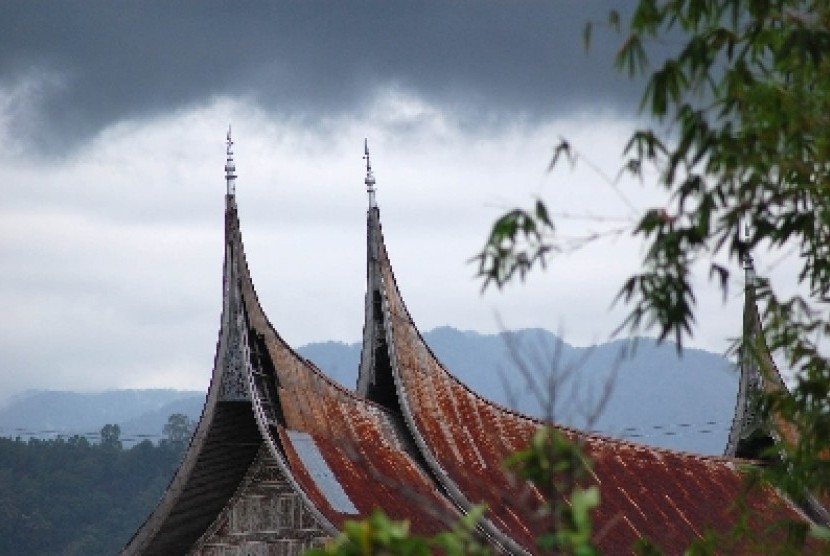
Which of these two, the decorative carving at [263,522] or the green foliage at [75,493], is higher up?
the green foliage at [75,493]

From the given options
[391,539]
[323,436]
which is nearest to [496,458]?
[323,436]

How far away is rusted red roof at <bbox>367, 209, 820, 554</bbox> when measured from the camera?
59.4ft

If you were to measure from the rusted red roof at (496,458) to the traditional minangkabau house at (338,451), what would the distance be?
0.02 m

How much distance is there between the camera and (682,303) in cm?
908

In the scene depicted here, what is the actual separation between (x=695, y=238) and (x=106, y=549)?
47521 mm

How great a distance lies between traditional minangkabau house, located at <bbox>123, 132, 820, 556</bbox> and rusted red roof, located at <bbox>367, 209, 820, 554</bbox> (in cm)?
2

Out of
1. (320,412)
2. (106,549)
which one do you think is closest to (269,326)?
(320,412)

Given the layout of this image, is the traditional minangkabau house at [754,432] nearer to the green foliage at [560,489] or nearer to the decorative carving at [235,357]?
the decorative carving at [235,357]

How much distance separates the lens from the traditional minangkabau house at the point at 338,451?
16312 millimetres

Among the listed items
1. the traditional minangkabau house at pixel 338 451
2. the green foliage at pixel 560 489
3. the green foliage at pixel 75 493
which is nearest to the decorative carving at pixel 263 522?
the traditional minangkabau house at pixel 338 451

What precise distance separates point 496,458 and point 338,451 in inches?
83.9

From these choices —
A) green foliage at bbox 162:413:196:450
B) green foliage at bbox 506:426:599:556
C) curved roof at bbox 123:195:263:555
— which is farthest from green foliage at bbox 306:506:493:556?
green foliage at bbox 162:413:196:450

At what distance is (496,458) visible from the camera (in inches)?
732

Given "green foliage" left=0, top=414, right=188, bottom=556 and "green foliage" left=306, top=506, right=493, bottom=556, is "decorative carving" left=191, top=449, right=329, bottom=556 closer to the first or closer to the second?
"green foliage" left=306, top=506, right=493, bottom=556
